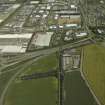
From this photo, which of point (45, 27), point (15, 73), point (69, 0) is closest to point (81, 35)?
point (45, 27)

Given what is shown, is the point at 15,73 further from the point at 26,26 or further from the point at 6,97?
the point at 26,26

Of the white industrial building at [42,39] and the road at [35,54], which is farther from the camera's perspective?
the white industrial building at [42,39]

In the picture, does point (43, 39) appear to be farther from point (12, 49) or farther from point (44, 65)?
point (44, 65)

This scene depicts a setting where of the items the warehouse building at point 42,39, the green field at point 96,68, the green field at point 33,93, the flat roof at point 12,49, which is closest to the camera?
the green field at point 33,93

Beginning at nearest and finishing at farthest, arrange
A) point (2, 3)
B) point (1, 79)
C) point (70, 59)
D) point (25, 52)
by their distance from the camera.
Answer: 1. point (1, 79)
2. point (70, 59)
3. point (25, 52)
4. point (2, 3)

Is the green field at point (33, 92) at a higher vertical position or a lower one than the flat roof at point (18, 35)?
lower

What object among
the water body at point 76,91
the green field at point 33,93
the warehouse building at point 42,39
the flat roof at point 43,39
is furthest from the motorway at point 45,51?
the water body at point 76,91

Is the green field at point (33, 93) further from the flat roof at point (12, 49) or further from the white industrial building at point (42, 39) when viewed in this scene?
the white industrial building at point (42, 39)

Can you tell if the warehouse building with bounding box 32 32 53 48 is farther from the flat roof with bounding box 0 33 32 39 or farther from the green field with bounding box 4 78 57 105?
the green field with bounding box 4 78 57 105
